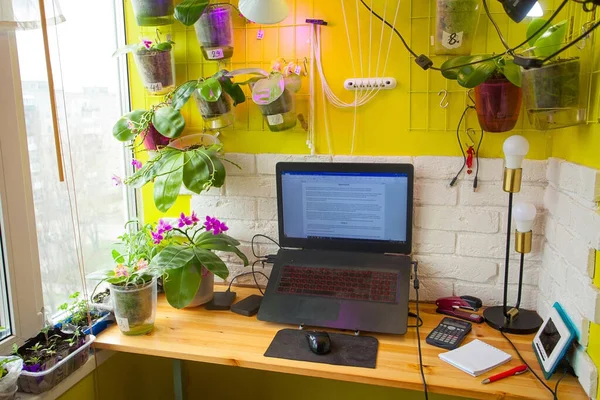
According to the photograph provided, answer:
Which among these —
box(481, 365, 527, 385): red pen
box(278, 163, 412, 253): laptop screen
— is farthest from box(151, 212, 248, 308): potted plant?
box(481, 365, 527, 385): red pen

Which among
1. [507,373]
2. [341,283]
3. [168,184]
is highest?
[168,184]

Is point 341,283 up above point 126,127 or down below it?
below

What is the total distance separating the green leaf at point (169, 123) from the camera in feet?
5.20

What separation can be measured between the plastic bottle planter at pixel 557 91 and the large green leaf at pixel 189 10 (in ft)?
2.97

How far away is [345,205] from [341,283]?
0.79 feet

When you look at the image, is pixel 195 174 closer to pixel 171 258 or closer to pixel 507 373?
pixel 171 258

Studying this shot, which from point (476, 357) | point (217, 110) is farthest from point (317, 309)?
point (217, 110)

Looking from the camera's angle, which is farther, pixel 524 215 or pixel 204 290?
pixel 204 290

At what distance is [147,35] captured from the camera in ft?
5.78

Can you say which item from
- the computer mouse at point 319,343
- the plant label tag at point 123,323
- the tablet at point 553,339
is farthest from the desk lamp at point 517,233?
the plant label tag at point 123,323

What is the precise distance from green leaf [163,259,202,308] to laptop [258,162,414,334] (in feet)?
0.70

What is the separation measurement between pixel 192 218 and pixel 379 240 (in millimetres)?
600

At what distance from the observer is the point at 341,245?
160 centimetres

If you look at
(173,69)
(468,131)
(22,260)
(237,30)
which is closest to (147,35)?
(173,69)
